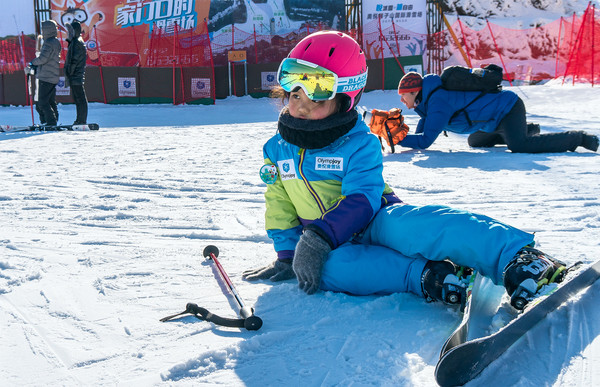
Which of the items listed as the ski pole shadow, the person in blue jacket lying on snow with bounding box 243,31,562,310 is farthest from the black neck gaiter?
the ski pole shadow

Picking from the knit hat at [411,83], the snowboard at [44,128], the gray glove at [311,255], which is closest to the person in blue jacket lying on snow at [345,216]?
the gray glove at [311,255]

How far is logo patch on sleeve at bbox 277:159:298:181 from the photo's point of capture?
2311 millimetres

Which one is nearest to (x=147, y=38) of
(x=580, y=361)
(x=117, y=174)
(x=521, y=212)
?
(x=117, y=174)

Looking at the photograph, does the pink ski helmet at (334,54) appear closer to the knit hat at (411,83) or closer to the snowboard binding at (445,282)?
the snowboard binding at (445,282)

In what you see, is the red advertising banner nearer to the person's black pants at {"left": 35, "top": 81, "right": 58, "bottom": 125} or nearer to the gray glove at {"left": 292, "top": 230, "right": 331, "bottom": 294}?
the person's black pants at {"left": 35, "top": 81, "right": 58, "bottom": 125}

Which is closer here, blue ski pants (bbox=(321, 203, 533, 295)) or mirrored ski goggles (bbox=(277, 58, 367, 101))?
blue ski pants (bbox=(321, 203, 533, 295))

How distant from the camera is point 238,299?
2.01m

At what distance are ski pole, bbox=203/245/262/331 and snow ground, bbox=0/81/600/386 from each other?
0.03 meters

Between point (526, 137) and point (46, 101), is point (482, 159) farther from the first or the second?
point (46, 101)

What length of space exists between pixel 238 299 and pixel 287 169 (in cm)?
62

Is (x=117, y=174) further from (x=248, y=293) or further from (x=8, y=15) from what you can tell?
(x=8, y=15)

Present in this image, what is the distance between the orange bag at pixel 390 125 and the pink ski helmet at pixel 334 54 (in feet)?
12.9

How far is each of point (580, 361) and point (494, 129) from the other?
15.8 ft

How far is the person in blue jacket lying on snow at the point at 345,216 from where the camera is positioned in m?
1.90
